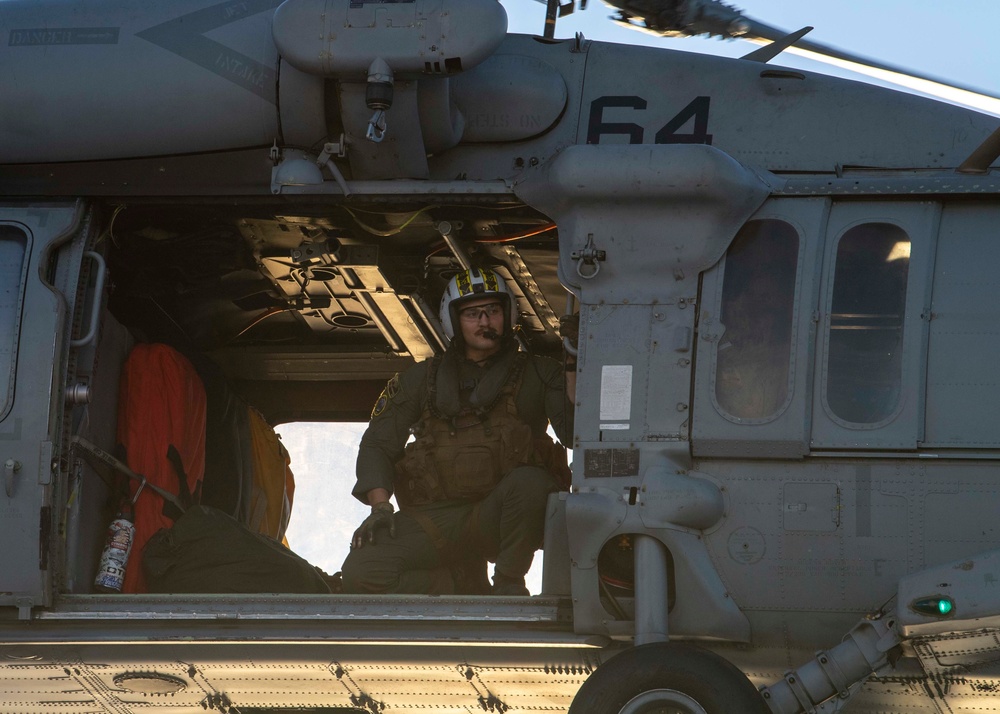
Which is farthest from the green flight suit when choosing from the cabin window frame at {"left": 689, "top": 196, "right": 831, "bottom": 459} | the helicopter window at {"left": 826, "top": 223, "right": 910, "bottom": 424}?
the helicopter window at {"left": 826, "top": 223, "right": 910, "bottom": 424}

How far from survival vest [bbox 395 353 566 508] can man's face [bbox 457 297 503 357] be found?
15 cm

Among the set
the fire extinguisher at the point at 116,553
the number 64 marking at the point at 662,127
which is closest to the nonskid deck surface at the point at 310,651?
the fire extinguisher at the point at 116,553

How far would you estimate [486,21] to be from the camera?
522cm

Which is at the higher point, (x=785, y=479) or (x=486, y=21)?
(x=486, y=21)

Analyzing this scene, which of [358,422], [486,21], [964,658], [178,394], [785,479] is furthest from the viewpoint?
[358,422]

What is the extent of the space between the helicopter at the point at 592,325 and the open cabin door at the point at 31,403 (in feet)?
0.04

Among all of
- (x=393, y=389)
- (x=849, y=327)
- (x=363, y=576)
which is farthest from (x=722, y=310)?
(x=363, y=576)

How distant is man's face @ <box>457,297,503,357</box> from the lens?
602 centimetres

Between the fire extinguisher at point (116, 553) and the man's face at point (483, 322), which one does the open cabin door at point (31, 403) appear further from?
the man's face at point (483, 322)

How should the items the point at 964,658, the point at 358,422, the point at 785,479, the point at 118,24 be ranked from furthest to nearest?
the point at 358,422, the point at 118,24, the point at 785,479, the point at 964,658

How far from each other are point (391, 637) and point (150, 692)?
1163mm

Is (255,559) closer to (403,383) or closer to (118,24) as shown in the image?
(403,383)

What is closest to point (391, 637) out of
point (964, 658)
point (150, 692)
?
point (150, 692)

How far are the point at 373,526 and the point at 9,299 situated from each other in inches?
69.3
